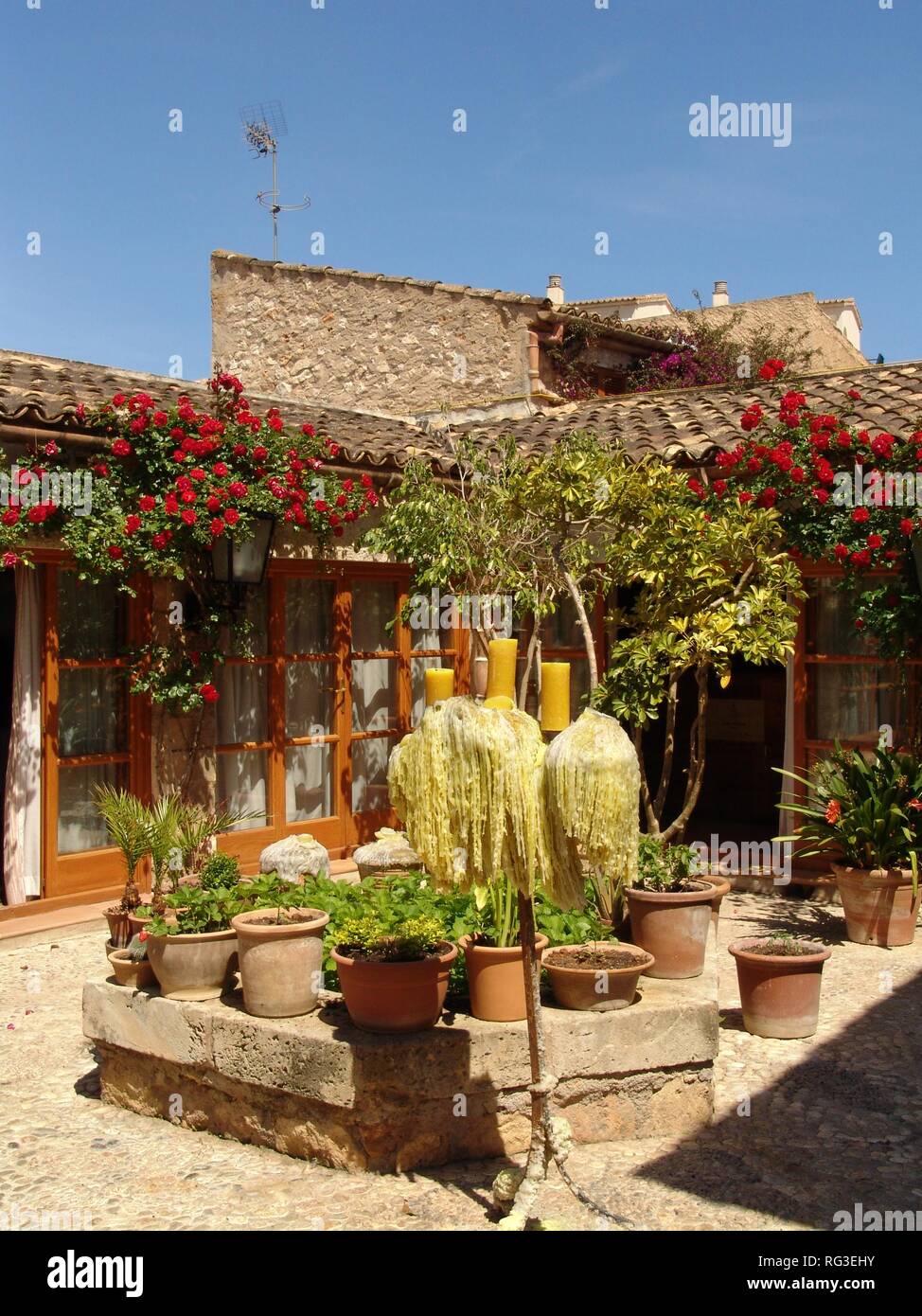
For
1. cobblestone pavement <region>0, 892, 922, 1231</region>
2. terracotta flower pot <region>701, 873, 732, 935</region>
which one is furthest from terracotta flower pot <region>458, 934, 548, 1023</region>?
terracotta flower pot <region>701, 873, 732, 935</region>

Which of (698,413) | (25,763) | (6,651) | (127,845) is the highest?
(698,413)

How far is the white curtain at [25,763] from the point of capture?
23.5 ft

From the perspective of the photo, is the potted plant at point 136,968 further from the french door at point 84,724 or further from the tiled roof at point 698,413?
the tiled roof at point 698,413

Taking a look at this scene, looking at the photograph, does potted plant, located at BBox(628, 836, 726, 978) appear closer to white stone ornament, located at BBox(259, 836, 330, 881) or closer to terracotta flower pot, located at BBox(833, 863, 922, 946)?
terracotta flower pot, located at BBox(833, 863, 922, 946)

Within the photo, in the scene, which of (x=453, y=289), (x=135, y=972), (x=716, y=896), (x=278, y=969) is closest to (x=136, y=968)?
(x=135, y=972)

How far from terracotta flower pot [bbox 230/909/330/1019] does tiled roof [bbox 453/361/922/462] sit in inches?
212

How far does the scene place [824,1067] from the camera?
5.18m

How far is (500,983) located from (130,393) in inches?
212

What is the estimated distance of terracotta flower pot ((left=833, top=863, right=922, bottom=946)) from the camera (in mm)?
7176

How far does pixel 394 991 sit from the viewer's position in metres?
4.11

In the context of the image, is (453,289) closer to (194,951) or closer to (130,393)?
(130,393)

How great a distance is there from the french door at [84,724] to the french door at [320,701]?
29.2 inches

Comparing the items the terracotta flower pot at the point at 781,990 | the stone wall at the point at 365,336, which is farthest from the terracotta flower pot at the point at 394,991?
the stone wall at the point at 365,336

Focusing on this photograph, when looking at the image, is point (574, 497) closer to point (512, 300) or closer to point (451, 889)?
point (451, 889)
